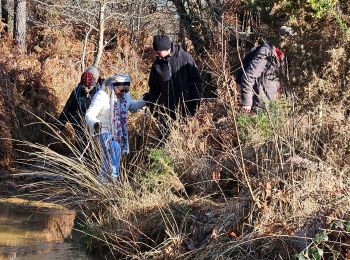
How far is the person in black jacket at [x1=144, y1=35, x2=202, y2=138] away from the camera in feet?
31.5

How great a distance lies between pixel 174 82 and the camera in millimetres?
9617

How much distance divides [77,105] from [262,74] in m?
2.88

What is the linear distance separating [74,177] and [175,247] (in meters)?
2.26

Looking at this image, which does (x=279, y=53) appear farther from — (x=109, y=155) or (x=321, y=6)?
(x=109, y=155)

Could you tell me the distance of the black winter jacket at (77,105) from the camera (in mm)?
10273

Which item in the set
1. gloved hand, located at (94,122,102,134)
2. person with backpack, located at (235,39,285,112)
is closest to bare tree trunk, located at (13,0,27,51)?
gloved hand, located at (94,122,102,134)

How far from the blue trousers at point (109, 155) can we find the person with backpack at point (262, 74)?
1.64 metres

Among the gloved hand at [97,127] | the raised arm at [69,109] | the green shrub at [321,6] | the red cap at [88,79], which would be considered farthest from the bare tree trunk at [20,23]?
the green shrub at [321,6]

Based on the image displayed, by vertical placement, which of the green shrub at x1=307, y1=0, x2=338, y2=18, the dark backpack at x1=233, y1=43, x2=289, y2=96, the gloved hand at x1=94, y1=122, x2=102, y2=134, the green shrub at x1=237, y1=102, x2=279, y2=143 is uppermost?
the green shrub at x1=307, y1=0, x2=338, y2=18

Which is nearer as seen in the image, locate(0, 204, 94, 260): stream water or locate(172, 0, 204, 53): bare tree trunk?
locate(0, 204, 94, 260): stream water

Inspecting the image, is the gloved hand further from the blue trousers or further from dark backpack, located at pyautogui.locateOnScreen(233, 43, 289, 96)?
dark backpack, located at pyautogui.locateOnScreen(233, 43, 289, 96)

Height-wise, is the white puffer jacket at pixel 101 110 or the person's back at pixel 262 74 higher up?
the person's back at pixel 262 74

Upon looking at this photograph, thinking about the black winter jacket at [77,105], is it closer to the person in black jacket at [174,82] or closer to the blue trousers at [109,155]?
the person in black jacket at [174,82]

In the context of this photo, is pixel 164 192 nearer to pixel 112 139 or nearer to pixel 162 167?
pixel 162 167
